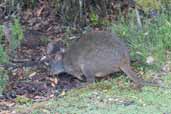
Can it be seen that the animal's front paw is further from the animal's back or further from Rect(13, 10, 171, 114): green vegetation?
the animal's back

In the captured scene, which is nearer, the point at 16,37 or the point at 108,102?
the point at 108,102

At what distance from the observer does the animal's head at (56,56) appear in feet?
26.8

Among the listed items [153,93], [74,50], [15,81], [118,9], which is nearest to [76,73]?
[74,50]

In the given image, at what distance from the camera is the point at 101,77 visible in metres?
7.84

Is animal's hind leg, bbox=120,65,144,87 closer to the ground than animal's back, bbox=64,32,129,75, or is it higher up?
closer to the ground

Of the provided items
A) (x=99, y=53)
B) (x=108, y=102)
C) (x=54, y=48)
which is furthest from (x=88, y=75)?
(x=54, y=48)

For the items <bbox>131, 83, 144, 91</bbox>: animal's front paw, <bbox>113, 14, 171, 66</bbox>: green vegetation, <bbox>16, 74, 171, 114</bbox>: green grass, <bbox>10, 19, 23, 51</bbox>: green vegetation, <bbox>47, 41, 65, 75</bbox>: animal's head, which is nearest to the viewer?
<bbox>16, 74, 171, 114</bbox>: green grass

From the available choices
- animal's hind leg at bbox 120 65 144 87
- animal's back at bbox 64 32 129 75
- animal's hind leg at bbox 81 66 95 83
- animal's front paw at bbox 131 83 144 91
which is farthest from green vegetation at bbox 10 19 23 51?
animal's front paw at bbox 131 83 144 91

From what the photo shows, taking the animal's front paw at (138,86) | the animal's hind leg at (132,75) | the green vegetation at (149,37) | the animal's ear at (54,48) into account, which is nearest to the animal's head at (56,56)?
the animal's ear at (54,48)

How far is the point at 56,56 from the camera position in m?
8.40

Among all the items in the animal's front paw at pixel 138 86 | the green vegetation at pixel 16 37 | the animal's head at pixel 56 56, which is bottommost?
the animal's front paw at pixel 138 86

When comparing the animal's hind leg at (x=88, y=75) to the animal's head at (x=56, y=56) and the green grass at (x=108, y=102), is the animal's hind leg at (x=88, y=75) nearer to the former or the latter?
the green grass at (x=108, y=102)

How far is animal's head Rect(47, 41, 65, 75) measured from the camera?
8.16m

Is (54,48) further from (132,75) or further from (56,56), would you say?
(132,75)
